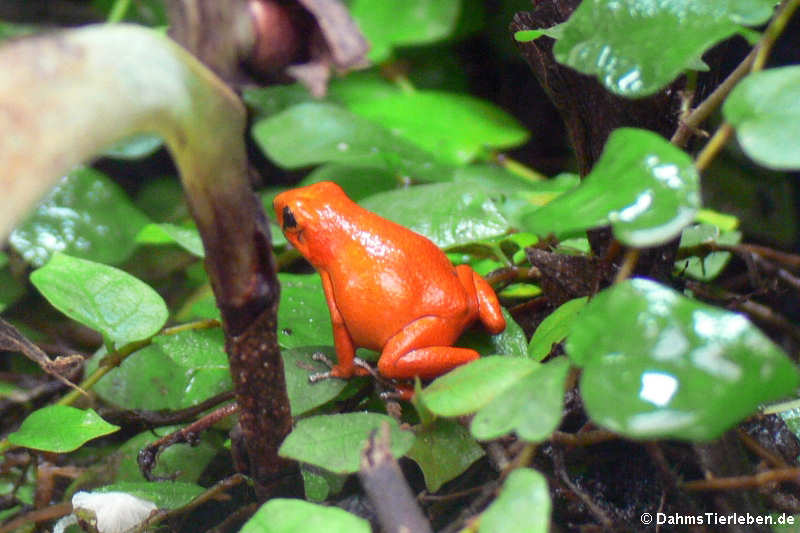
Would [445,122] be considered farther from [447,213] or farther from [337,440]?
[337,440]

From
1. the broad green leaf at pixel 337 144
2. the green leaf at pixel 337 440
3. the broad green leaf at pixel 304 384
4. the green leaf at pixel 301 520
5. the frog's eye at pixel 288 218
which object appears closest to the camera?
the green leaf at pixel 301 520

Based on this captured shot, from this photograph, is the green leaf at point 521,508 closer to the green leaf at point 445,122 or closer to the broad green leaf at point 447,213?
the broad green leaf at point 447,213

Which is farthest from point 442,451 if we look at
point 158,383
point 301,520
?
point 158,383

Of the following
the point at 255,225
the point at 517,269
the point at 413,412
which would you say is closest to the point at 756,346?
the point at 255,225

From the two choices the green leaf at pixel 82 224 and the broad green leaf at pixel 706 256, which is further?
the green leaf at pixel 82 224

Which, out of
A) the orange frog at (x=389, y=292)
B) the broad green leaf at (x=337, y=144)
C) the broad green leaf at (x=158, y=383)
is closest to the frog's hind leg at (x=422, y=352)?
the orange frog at (x=389, y=292)

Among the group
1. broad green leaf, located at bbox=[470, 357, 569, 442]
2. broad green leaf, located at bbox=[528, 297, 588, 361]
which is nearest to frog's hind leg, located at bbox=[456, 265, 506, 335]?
broad green leaf, located at bbox=[528, 297, 588, 361]
